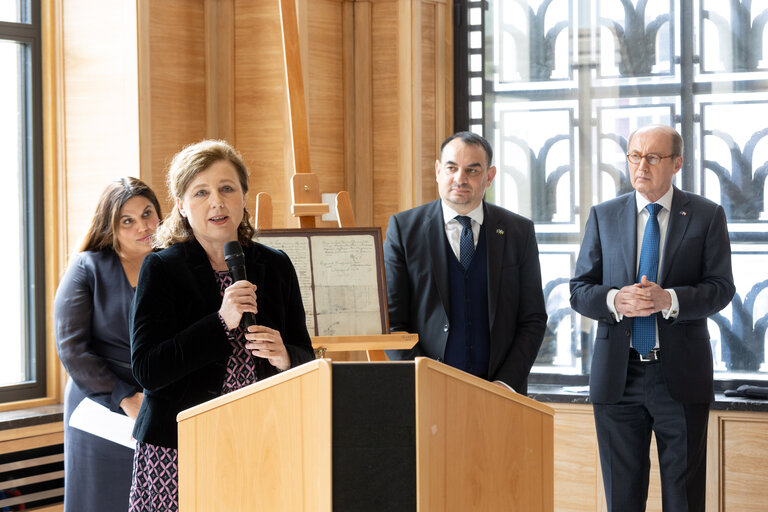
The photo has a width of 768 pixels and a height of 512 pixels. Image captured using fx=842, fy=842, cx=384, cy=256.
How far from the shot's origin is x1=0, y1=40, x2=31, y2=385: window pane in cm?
408

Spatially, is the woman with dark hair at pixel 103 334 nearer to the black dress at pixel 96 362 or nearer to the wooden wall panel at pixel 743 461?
the black dress at pixel 96 362

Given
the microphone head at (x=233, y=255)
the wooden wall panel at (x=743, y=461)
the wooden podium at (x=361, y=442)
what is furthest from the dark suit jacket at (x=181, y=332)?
the wooden wall panel at (x=743, y=461)

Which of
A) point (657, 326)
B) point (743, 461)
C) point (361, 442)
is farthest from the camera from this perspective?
point (743, 461)

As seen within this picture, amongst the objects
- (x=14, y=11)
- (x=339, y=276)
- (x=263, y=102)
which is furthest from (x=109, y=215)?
(x=14, y=11)

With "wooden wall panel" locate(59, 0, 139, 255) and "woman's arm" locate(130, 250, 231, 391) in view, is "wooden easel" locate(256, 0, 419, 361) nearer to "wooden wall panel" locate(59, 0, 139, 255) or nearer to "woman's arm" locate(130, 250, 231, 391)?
"wooden wall panel" locate(59, 0, 139, 255)

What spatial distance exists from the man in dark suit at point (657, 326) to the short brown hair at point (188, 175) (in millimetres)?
1653

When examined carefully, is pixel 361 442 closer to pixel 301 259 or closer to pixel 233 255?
pixel 233 255

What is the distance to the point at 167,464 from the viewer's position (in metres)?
1.92

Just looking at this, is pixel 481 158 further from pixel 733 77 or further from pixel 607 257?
pixel 733 77

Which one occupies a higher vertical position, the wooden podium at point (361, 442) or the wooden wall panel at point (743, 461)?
the wooden podium at point (361, 442)

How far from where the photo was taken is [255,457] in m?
1.49

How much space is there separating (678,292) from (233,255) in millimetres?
1865

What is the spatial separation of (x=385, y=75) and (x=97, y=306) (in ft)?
7.29

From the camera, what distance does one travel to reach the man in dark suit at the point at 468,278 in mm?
2900
